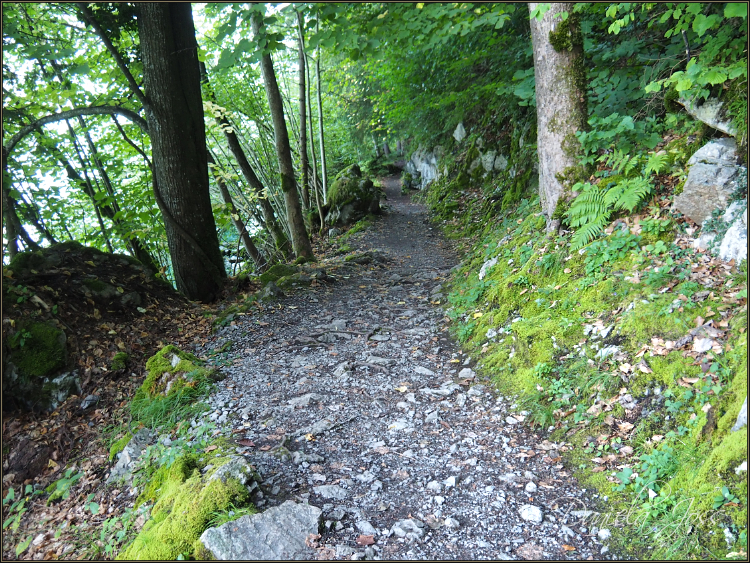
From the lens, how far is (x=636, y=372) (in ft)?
11.3

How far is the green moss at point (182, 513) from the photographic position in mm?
2678

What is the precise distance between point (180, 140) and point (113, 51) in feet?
4.36

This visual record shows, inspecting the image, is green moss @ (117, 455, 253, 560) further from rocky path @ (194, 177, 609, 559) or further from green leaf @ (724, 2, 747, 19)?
green leaf @ (724, 2, 747, 19)

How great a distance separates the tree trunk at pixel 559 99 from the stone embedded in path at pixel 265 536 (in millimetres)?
4463

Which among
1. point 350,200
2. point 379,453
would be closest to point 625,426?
point 379,453

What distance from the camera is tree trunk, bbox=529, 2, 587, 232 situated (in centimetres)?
520

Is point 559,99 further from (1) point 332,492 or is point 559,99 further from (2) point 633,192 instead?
(1) point 332,492

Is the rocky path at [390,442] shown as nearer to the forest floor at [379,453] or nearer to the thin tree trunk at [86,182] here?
the forest floor at [379,453]

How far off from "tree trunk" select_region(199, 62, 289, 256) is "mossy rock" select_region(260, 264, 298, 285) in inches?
117

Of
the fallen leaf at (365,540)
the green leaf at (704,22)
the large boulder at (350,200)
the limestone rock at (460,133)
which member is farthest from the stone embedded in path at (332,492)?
the limestone rock at (460,133)

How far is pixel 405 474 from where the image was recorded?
3355mm

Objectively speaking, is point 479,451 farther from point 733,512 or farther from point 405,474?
point 733,512

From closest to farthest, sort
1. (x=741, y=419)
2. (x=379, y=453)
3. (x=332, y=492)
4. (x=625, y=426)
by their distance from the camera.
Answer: (x=741, y=419)
(x=332, y=492)
(x=625, y=426)
(x=379, y=453)

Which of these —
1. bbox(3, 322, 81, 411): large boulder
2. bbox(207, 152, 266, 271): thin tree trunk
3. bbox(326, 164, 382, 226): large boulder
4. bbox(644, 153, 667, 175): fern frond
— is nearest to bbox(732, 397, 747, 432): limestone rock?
bbox(644, 153, 667, 175): fern frond
